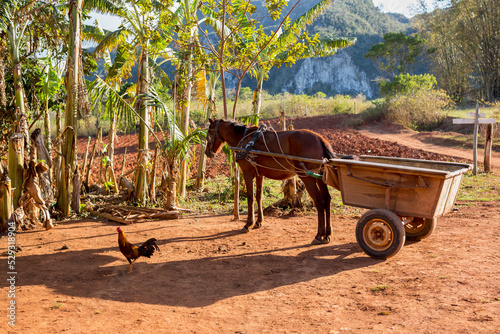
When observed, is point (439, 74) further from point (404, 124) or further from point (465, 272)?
point (465, 272)

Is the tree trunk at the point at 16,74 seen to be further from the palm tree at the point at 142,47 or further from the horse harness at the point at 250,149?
the horse harness at the point at 250,149

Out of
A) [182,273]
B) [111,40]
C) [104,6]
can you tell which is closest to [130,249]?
[182,273]

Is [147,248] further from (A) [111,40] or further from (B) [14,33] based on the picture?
(A) [111,40]

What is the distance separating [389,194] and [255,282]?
2.08 meters

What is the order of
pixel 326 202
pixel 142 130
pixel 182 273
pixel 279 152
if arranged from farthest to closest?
pixel 142 130 < pixel 279 152 < pixel 326 202 < pixel 182 273

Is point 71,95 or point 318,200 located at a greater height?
point 71,95

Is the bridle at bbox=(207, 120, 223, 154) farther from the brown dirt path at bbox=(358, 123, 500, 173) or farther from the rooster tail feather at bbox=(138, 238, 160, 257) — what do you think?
the brown dirt path at bbox=(358, 123, 500, 173)

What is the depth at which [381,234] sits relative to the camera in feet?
16.5

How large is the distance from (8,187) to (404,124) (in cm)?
2082

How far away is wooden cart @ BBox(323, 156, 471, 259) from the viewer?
4.63m

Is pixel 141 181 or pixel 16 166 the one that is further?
pixel 141 181

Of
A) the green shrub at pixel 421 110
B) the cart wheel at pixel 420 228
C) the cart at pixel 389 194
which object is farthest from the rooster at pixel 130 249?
the green shrub at pixel 421 110

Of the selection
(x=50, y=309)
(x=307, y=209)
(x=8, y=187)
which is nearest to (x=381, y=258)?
(x=307, y=209)

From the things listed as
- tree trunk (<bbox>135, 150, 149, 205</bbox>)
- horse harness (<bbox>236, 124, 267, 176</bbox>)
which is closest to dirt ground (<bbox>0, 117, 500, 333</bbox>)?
horse harness (<bbox>236, 124, 267, 176</bbox>)
